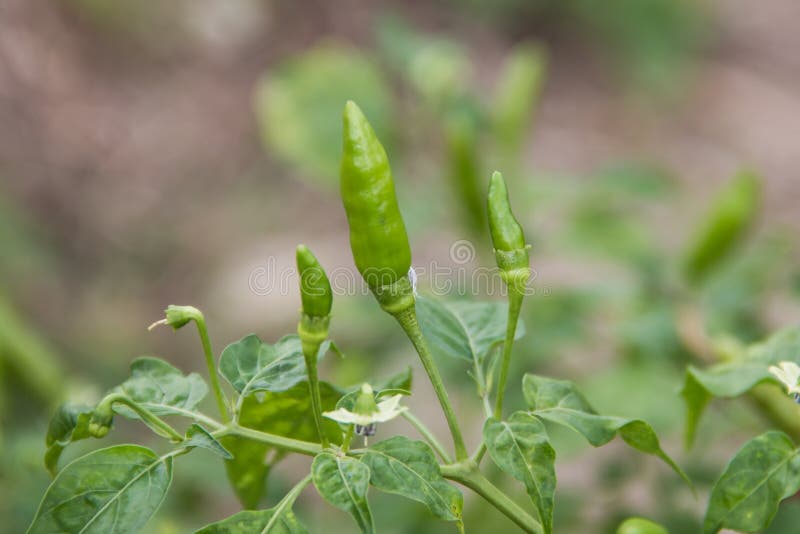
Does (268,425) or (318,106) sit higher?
(318,106)

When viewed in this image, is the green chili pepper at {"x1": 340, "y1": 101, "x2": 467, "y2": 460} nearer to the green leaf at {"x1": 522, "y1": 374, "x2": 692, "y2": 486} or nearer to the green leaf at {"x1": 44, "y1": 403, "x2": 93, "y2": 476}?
the green leaf at {"x1": 522, "y1": 374, "x2": 692, "y2": 486}

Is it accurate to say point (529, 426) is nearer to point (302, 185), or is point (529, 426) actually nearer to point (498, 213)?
point (498, 213)

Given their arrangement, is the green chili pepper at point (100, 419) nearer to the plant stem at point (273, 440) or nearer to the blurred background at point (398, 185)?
the plant stem at point (273, 440)

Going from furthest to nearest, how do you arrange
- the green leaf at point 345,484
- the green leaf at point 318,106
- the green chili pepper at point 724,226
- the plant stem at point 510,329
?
1. the green leaf at point 318,106
2. the green chili pepper at point 724,226
3. the plant stem at point 510,329
4. the green leaf at point 345,484

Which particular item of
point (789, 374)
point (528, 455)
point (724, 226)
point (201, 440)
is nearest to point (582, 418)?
point (528, 455)

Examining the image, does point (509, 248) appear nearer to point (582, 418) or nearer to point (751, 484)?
point (582, 418)

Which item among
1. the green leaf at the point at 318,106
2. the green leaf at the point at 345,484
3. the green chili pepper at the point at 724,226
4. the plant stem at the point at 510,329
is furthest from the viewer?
the green leaf at the point at 318,106

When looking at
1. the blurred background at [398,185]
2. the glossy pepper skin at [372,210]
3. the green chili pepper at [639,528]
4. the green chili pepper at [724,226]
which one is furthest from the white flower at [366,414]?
the green chili pepper at [724,226]

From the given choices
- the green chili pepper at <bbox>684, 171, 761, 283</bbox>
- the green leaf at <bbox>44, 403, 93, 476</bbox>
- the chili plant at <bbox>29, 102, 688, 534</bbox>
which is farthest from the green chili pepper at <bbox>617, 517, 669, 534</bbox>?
the green chili pepper at <bbox>684, 171, 761, 283</bbox>
